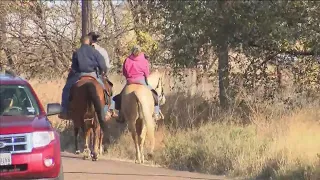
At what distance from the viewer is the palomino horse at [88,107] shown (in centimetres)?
1438

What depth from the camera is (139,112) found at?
15125 millimetres

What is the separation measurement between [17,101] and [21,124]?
106 centimetres

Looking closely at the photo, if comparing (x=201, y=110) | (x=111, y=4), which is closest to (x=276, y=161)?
(x=201, y=110)

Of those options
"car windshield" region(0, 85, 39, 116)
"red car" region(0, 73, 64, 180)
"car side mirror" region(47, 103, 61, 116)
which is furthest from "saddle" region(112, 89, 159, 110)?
"red car" region(0, 73, 64, 180)

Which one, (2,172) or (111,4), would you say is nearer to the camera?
(2,172)

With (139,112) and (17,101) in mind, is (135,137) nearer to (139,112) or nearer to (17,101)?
(139,112)

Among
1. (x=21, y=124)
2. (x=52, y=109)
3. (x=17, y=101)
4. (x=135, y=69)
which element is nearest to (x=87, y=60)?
(x=135, y=69)

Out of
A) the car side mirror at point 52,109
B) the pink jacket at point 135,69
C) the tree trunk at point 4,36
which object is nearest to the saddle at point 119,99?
the pink jacket at point 135,69

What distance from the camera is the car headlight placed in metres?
8.85

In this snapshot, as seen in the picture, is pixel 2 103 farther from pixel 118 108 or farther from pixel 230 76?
pixel 230 76

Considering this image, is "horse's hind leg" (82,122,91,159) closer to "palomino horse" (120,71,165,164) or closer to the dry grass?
"palomino horse" (120,71,165,164)

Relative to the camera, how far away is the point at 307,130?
48.6 ft

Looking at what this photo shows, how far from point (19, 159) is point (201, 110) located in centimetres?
1041

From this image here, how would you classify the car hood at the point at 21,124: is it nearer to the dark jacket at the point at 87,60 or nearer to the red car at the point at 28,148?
the red car at the point at 28,148
